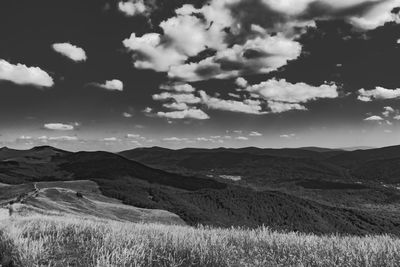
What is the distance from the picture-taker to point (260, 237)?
8977 millimetres

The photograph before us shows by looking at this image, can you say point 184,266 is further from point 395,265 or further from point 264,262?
A: point 395,265

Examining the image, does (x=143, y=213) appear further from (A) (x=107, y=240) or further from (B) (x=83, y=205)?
(A) (x=107, y=240)

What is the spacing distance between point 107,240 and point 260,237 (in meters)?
3.67

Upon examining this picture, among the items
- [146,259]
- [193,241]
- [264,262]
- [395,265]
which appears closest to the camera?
[395,265]

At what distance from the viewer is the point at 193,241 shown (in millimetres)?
8148

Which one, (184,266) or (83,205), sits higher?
(184,266)

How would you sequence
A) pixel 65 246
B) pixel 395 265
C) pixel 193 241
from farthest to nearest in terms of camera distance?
pixel 65 246, pixel 193 241, pixel 395 265

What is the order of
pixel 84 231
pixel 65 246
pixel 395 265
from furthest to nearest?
pixel 84 231
pixel 65 246
pixel 395 265

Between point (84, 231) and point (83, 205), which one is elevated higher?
point (84, 231)

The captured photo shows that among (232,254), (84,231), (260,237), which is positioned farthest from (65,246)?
(260,237)

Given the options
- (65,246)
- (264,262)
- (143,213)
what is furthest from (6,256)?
(143,213)

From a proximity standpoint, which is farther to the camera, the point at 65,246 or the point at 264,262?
the point at 65,246

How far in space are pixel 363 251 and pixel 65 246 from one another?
6.50 meters

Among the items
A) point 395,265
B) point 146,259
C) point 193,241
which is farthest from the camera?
point 193,241
